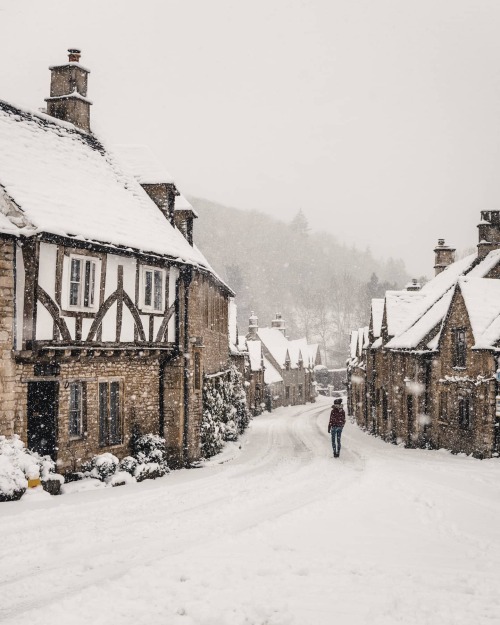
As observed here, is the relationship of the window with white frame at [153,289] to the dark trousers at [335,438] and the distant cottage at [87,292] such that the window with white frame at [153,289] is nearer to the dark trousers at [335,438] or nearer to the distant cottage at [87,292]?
the distant cottage at [87,292]

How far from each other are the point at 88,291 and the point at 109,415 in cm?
388

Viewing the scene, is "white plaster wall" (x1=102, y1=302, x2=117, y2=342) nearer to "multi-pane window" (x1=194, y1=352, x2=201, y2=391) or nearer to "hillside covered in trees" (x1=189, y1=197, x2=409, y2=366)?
"multi-pane window" (x1=194, y1=352, x2=201, y2=391)

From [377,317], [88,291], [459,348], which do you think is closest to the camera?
[88,291]

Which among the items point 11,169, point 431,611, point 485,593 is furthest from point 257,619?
point 11,169

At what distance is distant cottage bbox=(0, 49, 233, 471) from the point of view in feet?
43.5

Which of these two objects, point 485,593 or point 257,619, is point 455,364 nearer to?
point 485,593

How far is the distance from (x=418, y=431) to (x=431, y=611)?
1894 cm

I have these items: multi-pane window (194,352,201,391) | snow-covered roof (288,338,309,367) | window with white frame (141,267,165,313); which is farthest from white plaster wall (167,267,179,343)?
snow-covered roof (288,338,309,367)

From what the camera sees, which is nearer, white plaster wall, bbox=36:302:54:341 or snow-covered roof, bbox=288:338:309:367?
white plaster wall, bbox=36:302:54:341

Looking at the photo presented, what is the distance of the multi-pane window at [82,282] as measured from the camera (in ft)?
47.3

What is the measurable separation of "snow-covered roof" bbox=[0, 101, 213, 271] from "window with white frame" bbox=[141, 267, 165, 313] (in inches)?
28.2

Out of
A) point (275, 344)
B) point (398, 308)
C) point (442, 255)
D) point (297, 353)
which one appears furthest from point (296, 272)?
point (398, 308)

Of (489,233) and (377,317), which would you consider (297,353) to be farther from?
(489,233)

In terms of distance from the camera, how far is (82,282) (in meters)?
14.5
